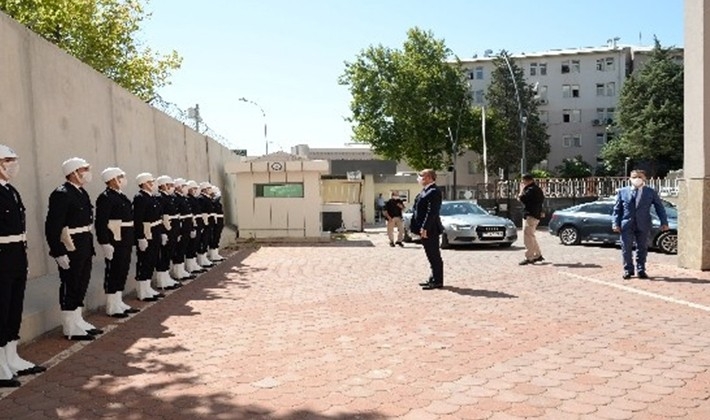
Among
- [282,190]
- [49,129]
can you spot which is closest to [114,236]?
[49,129]

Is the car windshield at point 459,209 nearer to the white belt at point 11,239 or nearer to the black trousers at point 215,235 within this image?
the black trousers at point 215,235

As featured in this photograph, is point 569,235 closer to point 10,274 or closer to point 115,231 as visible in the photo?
point 115,231

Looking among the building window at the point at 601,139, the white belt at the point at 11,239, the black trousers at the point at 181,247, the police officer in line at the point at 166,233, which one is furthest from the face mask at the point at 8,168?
the building window at the point at 601,139

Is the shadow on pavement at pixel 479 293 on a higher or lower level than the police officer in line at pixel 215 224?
lower

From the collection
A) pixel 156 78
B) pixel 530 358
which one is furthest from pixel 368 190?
pixel 530 358

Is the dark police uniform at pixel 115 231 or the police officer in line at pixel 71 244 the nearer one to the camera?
the police officer in line at pixel 71 244

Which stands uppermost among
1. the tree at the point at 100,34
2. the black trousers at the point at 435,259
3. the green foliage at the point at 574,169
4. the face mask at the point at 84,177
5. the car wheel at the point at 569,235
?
the tree at the point at 100,34

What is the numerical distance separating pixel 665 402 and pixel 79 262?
5885 mm

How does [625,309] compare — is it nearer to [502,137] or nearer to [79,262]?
[79,262]

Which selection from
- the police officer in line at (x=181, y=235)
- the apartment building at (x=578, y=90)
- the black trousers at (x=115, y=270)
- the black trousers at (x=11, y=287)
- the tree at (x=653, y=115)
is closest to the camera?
the black trousers at (x=11, y=287)

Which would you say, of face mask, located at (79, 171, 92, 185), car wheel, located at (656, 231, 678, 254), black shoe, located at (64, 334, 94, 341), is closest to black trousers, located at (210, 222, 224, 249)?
face mask, located at (79, 171, 92, 185)

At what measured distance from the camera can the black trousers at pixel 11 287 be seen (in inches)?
207

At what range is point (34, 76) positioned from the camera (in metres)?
7.84

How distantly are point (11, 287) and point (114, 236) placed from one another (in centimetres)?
278
